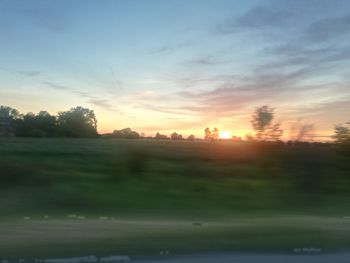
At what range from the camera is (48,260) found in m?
8.82

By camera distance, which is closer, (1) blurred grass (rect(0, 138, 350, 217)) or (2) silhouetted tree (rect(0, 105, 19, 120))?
(1) blurred grass (rect(0, 138, 350, 217))

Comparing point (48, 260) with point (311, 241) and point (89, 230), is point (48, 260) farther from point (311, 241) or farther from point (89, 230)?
point (311, 241)

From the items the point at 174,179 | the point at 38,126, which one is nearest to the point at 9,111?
the point at 38,126

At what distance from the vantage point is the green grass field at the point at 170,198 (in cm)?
1044

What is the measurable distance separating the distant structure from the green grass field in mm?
3627

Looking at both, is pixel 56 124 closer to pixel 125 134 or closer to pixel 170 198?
pixel 125 134

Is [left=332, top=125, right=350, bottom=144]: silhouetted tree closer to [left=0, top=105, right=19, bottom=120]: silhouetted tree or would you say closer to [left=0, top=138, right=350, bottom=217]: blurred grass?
[left=0, top=138, right=350, bottom=217]: blurred grass

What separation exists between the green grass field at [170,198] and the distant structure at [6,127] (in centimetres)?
363

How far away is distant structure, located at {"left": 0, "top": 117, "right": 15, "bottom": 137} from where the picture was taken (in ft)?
131

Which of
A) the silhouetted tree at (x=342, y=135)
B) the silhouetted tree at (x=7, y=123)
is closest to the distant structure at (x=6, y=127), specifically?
the silhouetted tree at (x=7, y=123)

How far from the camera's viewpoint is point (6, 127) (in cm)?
4094

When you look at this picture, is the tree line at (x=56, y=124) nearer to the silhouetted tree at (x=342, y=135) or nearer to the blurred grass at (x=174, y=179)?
the blurred grass at (x=174, y=179)

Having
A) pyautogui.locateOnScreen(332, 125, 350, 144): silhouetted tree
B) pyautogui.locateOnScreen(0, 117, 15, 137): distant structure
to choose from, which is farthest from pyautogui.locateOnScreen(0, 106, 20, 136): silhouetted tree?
pyautogui.locateOnScreen(332, 125, 350, 144): silhouetted tree

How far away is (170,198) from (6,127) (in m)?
21.5
